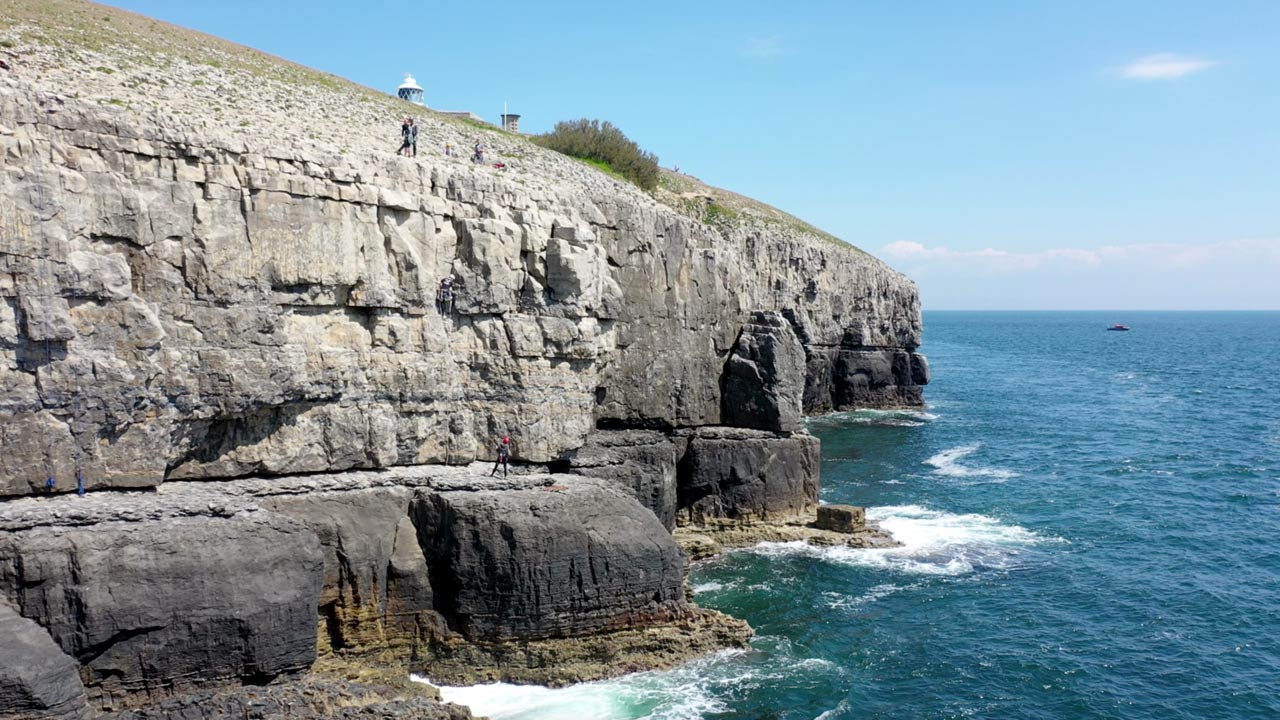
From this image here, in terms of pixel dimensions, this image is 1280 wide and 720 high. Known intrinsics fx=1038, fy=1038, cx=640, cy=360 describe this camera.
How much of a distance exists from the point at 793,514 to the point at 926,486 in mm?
12473

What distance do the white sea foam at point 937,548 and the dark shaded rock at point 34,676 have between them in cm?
2486

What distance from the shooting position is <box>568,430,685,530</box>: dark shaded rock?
120ft

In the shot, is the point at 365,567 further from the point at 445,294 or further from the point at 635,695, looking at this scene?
the point at 445,294

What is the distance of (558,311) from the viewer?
3481 centimetres

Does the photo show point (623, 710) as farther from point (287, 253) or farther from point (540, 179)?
point (540, 179)

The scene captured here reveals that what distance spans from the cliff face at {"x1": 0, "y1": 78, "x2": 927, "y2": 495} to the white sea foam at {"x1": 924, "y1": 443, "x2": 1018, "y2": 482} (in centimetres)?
2325

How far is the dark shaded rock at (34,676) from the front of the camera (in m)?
20.7

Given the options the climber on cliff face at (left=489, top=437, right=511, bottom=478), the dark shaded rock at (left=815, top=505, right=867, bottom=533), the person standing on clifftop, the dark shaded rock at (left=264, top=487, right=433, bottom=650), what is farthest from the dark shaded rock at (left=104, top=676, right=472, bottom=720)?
the dark shaded rock at (left=815, top=505, right=867, bottom=533)

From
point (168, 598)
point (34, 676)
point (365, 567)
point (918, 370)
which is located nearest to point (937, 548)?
point (365, 567)

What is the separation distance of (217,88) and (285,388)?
1165 cm

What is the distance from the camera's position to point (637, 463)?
125 feet

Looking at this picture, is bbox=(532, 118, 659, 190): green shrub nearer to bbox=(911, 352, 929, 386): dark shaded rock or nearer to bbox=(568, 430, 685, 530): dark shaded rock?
bbox=(568, 430, 685, 530): dark shaded rock

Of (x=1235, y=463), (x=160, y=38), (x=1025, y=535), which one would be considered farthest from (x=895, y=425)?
(x=160, y=38)

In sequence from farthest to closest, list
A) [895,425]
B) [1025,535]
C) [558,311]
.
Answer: [895,425]
[1025,535]
[558,311]
